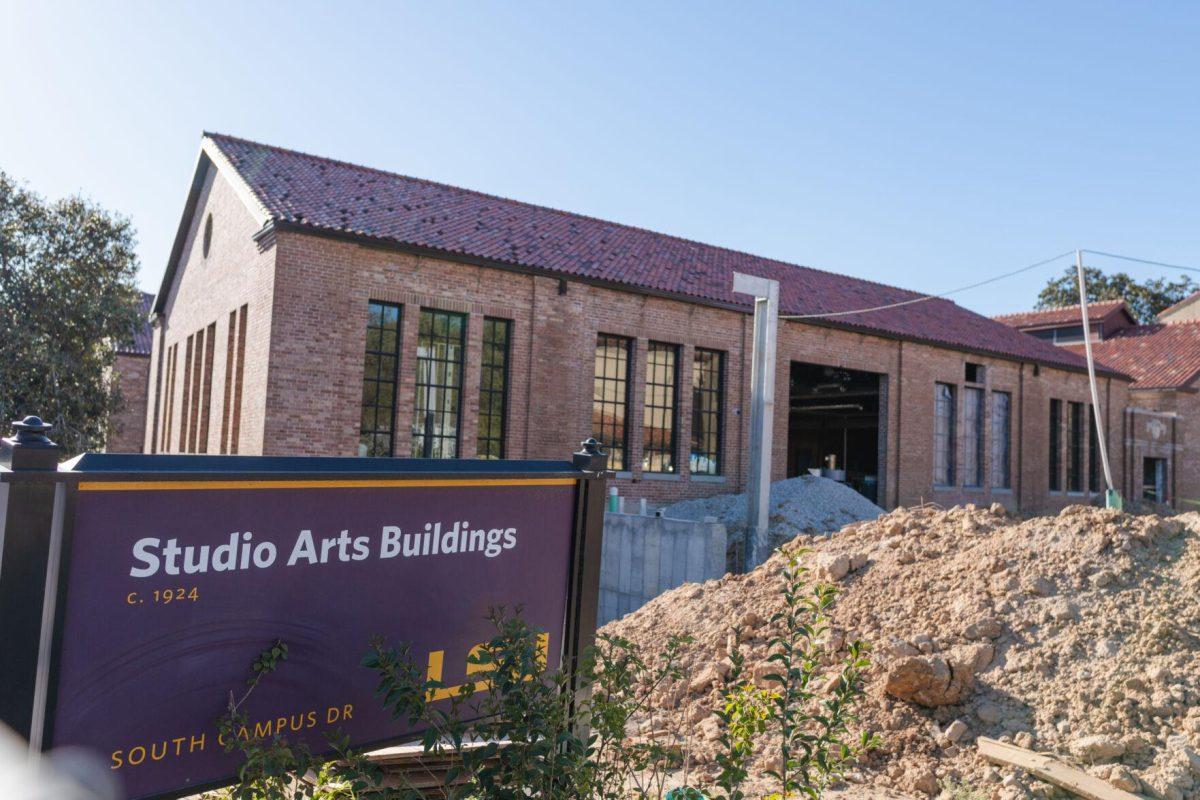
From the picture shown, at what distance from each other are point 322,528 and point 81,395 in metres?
26.4

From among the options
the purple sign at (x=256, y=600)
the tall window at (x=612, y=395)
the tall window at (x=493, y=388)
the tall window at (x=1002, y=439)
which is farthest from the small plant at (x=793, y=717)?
the tall window at (x=1002, y=439)

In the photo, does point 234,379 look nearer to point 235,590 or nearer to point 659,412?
point 659,412

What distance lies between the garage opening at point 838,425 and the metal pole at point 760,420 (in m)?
10.3

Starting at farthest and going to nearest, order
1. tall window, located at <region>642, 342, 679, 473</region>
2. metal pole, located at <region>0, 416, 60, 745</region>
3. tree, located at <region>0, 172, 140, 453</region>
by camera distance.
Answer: tree, located at <region>0, 172, 140, 453</region> → tall window, located at <region>642, 342, 679, 473</region> → metal pole, located at <region>0, 416, 60, 745</region>

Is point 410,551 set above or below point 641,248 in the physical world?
below

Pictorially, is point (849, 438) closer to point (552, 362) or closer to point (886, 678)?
point (552, 362)

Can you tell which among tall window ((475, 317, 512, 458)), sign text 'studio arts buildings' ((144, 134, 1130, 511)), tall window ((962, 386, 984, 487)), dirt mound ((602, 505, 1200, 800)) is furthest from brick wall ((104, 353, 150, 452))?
dirt mound ((602, 505, 1200, 800))

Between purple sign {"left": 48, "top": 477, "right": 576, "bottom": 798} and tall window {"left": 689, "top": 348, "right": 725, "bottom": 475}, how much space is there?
18606mm

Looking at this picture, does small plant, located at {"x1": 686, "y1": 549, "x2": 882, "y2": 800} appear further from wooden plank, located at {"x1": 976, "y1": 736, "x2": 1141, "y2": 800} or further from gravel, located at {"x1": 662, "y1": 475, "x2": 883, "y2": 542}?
gravel, located at {"x1": 662, "y1": 475, "x2": 883, "y2": 542}

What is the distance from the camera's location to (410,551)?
3.30 meters

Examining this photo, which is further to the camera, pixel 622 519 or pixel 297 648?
pixel 622 519

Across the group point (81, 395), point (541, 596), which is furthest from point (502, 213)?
point (541, 596)

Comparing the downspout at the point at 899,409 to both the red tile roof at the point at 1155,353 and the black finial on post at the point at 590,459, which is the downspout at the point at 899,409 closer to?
the red tile roof at the point at 1155,353

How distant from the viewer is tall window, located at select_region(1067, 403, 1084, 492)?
32.9 metres
